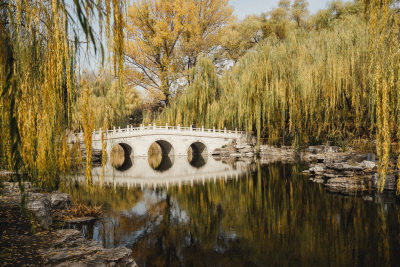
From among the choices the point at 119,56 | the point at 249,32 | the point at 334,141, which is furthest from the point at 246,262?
the point at 249,32

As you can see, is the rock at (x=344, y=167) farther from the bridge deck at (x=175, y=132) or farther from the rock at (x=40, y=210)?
the bridge deck at (x=175, y=132)

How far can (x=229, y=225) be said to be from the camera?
6750 millimetres

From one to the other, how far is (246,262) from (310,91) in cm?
1011

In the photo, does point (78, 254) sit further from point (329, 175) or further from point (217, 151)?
point (217, 151)

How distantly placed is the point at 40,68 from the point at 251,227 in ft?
17.2

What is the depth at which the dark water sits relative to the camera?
16.5 ft

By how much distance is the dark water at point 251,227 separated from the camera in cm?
502

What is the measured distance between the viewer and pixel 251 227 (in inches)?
258

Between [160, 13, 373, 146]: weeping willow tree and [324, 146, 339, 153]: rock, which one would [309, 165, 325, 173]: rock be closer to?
[160, 13, 373, 146]: weeping willow tree

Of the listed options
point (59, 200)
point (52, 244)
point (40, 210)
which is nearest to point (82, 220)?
point (59, 200)

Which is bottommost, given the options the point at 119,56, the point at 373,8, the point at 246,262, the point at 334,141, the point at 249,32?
the point at 246,262

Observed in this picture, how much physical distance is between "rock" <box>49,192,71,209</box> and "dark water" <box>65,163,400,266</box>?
856 millimetres

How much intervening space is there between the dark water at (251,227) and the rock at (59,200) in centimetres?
86

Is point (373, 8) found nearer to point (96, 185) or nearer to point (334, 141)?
point (96, 185)
